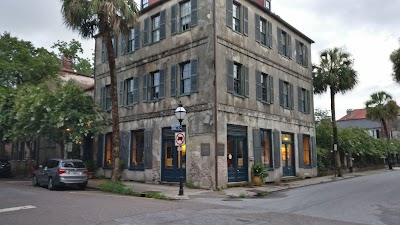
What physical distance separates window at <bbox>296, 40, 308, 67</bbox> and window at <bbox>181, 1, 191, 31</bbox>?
10.1 metres

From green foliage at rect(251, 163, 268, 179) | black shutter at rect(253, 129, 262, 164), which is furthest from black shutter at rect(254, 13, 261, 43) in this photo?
green foliage at rect(251, 163, 268, 179)

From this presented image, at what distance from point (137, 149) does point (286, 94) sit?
418 inches

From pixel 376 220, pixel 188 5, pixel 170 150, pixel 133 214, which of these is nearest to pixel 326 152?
pixel 170 150

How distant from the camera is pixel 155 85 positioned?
2166cm

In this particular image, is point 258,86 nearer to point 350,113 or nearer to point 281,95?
point 281,95

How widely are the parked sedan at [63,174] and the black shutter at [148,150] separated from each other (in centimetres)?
366

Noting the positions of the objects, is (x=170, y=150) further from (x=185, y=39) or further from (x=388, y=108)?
(x=388, y=108)

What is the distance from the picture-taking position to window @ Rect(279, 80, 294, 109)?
23625 millimetres

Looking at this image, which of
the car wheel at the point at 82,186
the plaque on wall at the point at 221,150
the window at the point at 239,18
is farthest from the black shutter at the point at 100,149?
the window at the point at 239,18

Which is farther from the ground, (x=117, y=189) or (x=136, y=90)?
(x=136, y=90)

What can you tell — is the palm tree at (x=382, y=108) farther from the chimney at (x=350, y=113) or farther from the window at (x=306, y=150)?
the chimney at (x=350, y=113)

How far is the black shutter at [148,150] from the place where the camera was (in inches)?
812

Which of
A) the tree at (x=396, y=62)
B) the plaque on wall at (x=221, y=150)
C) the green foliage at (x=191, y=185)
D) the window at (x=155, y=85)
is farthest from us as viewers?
the window at (x=155, y=85)

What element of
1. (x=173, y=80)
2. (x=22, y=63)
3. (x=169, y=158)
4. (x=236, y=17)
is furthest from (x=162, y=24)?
(x=22, y=63)
